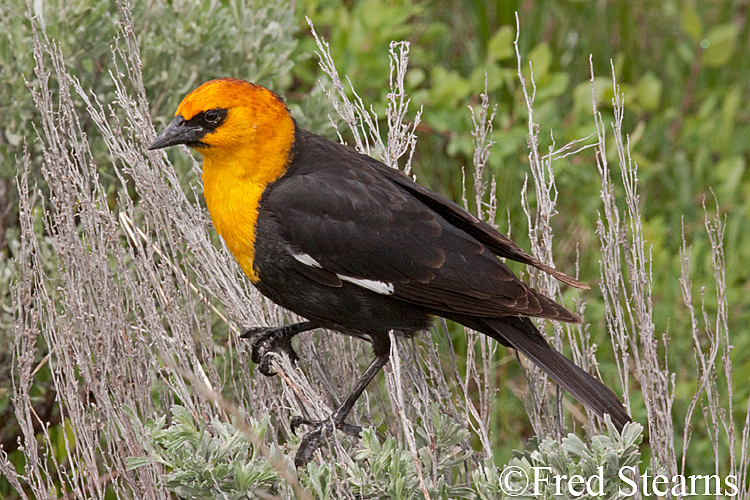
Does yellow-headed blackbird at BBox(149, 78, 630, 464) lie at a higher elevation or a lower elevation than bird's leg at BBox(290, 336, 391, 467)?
higher

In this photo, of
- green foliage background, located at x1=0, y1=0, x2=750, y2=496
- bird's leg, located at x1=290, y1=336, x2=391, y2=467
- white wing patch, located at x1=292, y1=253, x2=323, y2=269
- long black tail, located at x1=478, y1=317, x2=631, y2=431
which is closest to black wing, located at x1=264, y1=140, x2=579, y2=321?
white wing patch, located at x1=292, y1=253, x2=323, y2=269

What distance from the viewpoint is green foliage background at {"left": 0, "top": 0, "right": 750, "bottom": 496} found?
3746 millimetres

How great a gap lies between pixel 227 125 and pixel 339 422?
96 cm

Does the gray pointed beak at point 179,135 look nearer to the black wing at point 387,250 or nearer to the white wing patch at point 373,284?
the black wing at point 387,250

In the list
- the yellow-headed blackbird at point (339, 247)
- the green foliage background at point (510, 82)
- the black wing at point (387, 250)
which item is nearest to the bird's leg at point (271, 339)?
the yellow-headed blackbird at point (339, 247)

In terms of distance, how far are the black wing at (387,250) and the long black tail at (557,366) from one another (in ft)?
0.38

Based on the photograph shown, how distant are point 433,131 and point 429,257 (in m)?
2.39

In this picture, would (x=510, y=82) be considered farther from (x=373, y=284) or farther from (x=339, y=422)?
(x=339, y=422)

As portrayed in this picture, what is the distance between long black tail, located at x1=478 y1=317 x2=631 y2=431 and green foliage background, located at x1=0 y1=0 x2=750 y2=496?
0.89 metres

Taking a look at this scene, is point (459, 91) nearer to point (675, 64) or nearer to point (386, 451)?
point (675, 64)

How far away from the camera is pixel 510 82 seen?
502cm

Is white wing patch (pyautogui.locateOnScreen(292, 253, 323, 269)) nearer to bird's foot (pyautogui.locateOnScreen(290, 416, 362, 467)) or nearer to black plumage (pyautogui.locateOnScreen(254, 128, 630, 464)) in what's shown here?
black plumage (pyautogui.locateOnScreen(254, 128, 630, 464))

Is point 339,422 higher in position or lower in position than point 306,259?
lower

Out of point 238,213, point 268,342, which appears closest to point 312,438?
point 268,342
